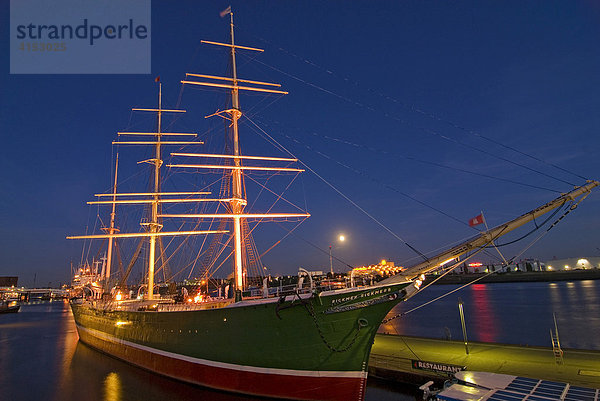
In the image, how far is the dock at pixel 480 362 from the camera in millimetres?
12477

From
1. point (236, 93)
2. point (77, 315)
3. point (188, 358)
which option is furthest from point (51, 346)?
point (236, 93)

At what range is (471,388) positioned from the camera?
10070mm

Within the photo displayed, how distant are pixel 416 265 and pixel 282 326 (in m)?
5.63

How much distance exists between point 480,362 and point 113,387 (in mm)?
18708

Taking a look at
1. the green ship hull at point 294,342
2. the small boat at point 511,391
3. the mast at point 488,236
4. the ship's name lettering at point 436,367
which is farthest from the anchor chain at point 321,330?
the ship's name lettering at point 436,367

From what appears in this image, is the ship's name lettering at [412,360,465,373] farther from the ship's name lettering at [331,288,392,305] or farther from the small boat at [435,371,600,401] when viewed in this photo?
the ship's name lettering at [331,288,392,305]

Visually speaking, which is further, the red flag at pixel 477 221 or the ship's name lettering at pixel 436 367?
the ship's name lettering at pixel 436 367

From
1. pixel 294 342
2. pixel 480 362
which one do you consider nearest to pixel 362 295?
A: pixel 294 342

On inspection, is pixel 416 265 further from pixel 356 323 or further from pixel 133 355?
pixel 133 355

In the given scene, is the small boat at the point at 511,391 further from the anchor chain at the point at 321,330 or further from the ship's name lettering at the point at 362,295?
the ship's name lettering at the point at 362,295

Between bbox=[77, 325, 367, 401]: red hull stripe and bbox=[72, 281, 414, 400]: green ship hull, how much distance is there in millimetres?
33

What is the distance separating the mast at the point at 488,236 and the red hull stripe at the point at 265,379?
4.21 metres

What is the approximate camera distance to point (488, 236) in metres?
12.2

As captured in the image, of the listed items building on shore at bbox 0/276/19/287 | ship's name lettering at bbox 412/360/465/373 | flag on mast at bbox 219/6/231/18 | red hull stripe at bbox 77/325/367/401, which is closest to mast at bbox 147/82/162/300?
red hull stripe at bbox 77/325/367/401
